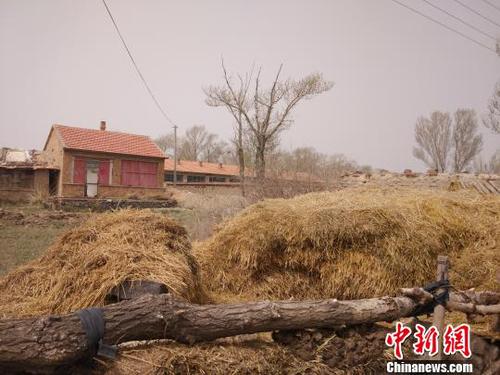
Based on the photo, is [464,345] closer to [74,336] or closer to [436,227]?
[436,227]

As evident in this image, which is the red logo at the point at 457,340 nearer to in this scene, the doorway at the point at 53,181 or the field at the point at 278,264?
the field at the point at 278,264

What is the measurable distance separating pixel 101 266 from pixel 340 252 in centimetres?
302

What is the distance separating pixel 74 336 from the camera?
2.52 metres

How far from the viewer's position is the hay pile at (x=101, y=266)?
3.68 metres

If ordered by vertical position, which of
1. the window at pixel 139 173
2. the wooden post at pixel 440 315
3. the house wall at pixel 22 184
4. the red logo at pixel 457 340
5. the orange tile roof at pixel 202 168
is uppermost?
the orange tile roof at pixel 202 168

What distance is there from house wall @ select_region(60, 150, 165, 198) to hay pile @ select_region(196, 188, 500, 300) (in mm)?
18269

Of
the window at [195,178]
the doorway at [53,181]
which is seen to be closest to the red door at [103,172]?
the doorway at [53,181]

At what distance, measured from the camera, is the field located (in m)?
3.25

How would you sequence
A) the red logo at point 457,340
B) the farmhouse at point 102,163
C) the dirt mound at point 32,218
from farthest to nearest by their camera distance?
the farmhouse at point 102,163 → the dirt mound at point 32,218 → the red logo at point 457,340

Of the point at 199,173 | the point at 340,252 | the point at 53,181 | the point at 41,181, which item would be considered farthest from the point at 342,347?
the point at 199,173

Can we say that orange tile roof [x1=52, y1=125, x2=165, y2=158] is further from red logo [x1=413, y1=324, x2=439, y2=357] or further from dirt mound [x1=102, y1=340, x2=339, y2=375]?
red logo [x1=413, y1=324, x2=439, y2=357]

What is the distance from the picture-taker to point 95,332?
2605 millimetres

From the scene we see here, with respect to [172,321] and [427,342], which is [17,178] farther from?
[427,342]

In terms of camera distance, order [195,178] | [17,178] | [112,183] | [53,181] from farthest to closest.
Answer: [195,178]
[112,183]
[53,181]
[17,178]
